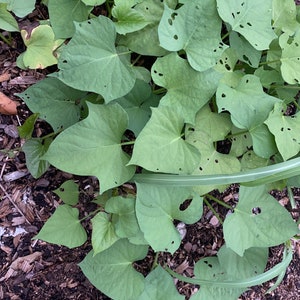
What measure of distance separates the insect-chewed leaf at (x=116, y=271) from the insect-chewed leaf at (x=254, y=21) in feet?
2.58

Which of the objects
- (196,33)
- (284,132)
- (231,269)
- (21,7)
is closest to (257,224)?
(231,269)

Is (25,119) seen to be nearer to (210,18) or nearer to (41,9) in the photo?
(41,9)

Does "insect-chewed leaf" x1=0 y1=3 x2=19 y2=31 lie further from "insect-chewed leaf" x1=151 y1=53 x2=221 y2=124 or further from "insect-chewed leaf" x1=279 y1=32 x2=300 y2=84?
"insect-chewed leaf" x1=279 y1=32 x2=300 y2=84

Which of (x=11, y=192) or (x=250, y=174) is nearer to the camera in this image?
(x=250, y=174)

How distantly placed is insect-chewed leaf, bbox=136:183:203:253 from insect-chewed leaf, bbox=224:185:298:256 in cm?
14

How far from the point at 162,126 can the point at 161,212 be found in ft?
0.90

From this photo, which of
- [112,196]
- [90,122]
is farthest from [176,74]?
[112,196]

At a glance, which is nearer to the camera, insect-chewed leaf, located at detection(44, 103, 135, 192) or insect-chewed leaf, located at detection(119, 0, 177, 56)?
insect-chewed leaf, located at detection(44, 103, 135, 192)

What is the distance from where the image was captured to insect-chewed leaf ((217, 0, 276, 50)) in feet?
4.95

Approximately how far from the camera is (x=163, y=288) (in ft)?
5.01

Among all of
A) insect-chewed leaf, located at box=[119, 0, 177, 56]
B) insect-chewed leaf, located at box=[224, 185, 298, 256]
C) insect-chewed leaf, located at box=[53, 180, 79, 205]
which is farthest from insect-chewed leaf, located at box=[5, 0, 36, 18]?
insect-chewed leaf, located at box=[224, 185, 298, 256]

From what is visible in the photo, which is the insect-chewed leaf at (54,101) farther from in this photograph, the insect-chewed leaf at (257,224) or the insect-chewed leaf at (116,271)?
the insect-chewed leaf at (257,224)

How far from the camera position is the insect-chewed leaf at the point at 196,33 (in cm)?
142

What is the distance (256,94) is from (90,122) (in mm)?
567
